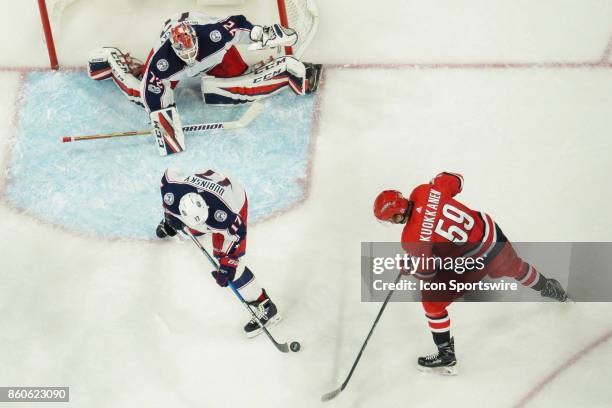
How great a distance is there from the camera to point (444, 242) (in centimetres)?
442

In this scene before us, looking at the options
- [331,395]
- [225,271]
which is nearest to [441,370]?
[331,395]

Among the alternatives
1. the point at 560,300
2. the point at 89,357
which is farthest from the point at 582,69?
the point at 89,357

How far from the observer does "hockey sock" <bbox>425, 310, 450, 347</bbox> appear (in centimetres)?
454

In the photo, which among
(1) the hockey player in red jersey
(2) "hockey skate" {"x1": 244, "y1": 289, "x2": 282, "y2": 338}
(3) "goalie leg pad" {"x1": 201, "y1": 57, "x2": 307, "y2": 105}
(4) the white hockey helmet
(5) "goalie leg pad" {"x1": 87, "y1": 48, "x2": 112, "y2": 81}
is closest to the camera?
(1) the hockey player in red jersey

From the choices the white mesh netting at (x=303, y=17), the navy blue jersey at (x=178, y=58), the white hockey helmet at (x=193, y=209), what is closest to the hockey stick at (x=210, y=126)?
the navy blue jersey at (x=178, y=58)

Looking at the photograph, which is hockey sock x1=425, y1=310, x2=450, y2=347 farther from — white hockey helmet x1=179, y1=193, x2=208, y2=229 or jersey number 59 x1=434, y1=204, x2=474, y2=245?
white hockey helmet x1=179, y1=193, x2=208, y2=229

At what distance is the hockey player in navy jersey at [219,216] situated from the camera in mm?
4574

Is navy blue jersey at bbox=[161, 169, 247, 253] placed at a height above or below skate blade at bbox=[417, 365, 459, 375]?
above

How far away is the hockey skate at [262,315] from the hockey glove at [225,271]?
25cm

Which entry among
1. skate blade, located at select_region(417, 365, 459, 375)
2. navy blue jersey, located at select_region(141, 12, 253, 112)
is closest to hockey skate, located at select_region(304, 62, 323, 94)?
navy blue jersey, located at select_region(141, 12, 253, 112)

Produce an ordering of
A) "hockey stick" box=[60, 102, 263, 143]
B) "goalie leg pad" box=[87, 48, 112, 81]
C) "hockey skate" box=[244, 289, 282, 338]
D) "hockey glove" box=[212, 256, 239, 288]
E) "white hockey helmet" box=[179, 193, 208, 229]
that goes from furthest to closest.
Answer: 1. "goalie leg pad" box=[87, 48, 112, 81]
2. "hockey stick" box=[60, 102, 263, 143]
3. "hockey skate" box=[244, 289, 282, 338]
4. "hockey glove" box=[212, 256, 239, 288]
5. "white hockey helmet" box=[179, 193, 208, 229]

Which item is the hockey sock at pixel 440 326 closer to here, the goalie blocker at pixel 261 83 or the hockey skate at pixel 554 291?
the hockey skate at pixel 554 291

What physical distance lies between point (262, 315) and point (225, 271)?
1.19 ft

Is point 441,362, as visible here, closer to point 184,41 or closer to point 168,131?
point 168,131
